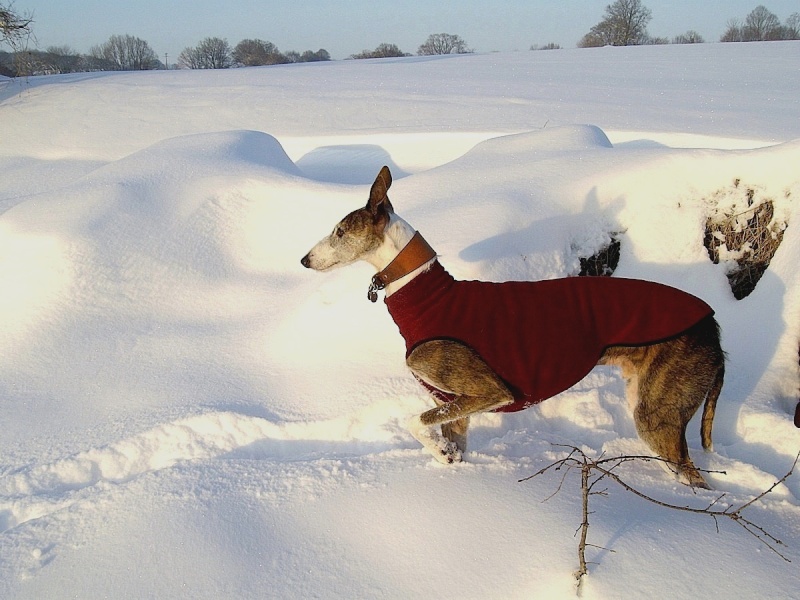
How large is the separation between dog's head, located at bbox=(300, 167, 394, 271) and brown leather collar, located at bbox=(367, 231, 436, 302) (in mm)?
150

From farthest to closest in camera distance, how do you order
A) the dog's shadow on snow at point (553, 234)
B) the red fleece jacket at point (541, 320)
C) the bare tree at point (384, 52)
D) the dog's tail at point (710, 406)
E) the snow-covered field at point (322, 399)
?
the bare tree at point (384, 52) → the dog's shadow on snow at point (553, 234) → the dog's tail at point (710, 406) → the red fleece jacket at point (541, 320) → the snow-covered field at point (322, 399)

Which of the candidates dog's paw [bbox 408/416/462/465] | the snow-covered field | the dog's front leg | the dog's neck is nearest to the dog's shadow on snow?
the snow-covered field

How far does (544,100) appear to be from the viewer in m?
13.5

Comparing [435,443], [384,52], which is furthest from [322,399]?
[384,52]

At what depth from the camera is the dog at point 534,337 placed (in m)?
2.86

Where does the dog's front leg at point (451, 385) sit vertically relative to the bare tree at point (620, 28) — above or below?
below

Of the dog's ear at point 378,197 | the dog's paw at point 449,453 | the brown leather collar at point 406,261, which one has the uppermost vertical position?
the dog's ear at point 378,197

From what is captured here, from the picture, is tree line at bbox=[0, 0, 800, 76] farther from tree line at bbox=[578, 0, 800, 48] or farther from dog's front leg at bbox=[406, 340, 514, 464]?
dog's front leg at bbox=[406, 340, 514, 464]

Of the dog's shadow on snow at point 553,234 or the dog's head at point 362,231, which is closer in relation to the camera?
the dog's head at point 362,231

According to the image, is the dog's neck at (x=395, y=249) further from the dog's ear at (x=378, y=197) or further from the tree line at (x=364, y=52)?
the tree line at (x=364, y=52)

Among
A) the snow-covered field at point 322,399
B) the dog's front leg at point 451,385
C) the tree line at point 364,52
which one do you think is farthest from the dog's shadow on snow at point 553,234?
the tree line at point 364,52

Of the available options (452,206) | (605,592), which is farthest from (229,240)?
(605,592)

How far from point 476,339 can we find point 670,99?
511 inches

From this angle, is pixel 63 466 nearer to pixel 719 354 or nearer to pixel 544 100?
pixel 719 354
